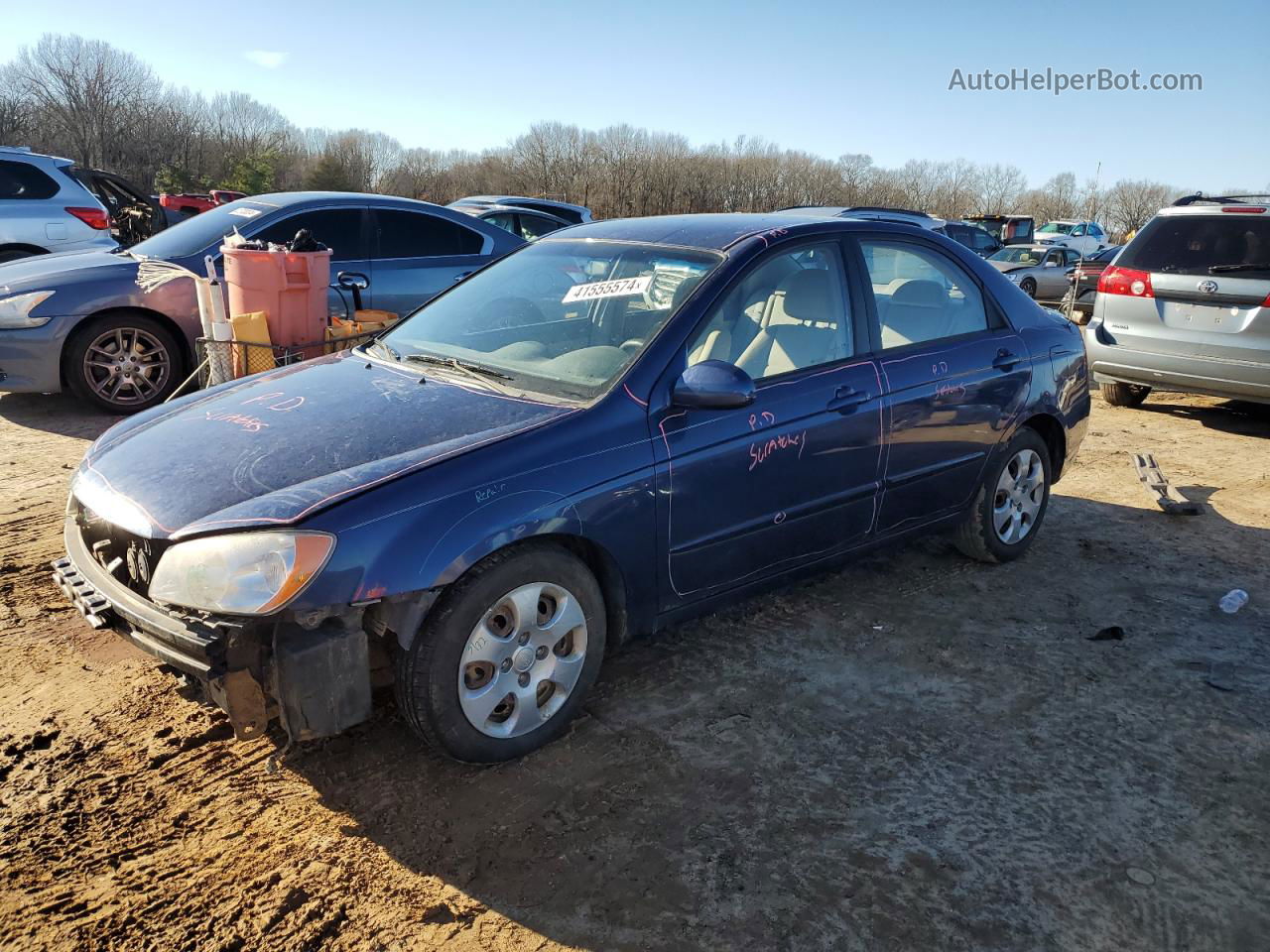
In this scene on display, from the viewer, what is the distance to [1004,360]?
447cm

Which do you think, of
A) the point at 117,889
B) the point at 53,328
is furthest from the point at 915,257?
the point at 53,328

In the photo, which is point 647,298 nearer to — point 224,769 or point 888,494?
point 888,494

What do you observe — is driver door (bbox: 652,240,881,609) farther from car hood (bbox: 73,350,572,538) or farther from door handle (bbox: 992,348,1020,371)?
door handle (bbox: 992,348,1020,371)

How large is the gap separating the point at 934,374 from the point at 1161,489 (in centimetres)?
293

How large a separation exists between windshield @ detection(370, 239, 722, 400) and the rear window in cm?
593

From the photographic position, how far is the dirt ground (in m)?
2.35

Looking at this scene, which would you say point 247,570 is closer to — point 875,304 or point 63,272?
point 875,304

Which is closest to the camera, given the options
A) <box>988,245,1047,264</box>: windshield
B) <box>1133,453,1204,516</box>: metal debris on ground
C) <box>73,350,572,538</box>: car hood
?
<box>73,350,572,538</box>: car hood

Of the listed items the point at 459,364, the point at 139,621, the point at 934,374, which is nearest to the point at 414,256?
the point at 459,364

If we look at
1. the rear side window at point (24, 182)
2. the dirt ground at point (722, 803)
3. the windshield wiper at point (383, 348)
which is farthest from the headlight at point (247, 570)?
the rear side window at point (24, 182)

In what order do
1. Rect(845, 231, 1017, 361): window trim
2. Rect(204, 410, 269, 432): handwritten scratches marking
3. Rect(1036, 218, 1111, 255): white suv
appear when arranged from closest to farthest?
Rect(204, 410, 269, 432): handwritten scratches marking < Rect(845, 231, 1017, 361): window trim < Rect(1036, 218, 1111, 255): white suv

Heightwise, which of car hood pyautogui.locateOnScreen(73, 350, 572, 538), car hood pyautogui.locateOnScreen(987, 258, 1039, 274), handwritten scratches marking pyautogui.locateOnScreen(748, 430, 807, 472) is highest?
car hood pyautogui.locateOnScreen(987, 258, 1039, 274)

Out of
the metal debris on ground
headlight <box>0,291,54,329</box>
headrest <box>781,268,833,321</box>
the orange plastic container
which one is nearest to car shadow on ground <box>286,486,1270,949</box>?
headrest <box>781,268,833,321</box>

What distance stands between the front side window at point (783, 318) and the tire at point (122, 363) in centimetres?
507
